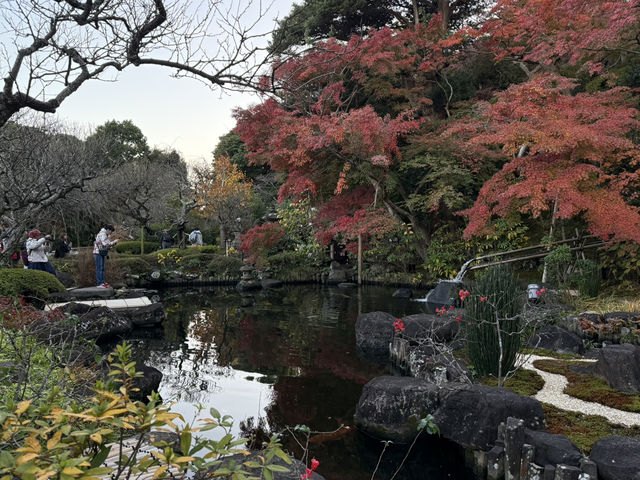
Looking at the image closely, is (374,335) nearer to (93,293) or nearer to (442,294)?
(442,294)

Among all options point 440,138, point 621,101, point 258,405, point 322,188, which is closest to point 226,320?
point 258,405

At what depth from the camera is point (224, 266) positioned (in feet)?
50.9

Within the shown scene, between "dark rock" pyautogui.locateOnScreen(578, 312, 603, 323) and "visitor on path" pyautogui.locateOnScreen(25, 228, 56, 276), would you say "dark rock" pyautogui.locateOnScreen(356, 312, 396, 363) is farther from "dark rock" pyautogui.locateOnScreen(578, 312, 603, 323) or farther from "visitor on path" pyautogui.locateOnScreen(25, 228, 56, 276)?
"visitor on path" pyautogui.locateOnScreen(25, 228, 56, 276)

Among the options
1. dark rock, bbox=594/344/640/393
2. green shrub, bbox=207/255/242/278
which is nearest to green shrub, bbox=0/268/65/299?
green shrub, bbox=207/255/242/278

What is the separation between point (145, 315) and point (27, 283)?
2.11 meters

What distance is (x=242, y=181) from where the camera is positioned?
22969mm

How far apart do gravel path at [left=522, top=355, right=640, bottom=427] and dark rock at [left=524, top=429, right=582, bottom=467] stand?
1.11 m

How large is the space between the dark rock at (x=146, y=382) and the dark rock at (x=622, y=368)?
507cm

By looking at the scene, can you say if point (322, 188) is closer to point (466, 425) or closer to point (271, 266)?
point (271, 266)

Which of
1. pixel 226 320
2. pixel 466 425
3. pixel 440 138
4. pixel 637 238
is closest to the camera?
pixel 466 425

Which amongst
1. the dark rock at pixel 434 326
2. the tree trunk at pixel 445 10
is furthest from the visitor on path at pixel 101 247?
the tree trunk at pixel 445 10

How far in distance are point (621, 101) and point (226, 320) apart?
381 inches

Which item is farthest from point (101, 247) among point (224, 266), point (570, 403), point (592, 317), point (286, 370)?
point (592, 317)

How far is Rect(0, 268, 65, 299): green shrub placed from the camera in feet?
25.7
